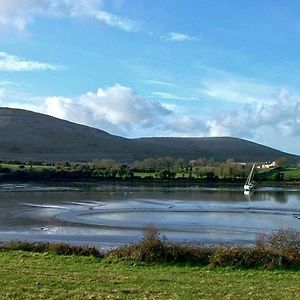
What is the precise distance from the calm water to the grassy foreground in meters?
10.1

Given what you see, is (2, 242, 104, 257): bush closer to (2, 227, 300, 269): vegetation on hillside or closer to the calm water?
(2, 227, 300, 269): vegetation on hillside

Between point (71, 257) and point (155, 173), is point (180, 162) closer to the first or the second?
point (155, 173)

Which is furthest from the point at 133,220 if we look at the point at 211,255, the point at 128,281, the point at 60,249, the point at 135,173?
the point at 135,173

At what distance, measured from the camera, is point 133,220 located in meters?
44.6

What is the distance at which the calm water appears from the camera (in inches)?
1319

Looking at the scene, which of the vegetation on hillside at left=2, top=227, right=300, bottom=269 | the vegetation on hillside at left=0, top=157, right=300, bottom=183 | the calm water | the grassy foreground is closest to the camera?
the grassy foreground

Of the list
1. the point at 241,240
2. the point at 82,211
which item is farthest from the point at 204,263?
the point at 82,211

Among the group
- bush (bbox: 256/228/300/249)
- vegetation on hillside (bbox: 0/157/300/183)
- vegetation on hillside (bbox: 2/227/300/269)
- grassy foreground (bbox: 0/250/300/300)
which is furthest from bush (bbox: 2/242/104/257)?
vegetation on hillside (bbox: 0/157/300/183)

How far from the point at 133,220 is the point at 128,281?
30.7m

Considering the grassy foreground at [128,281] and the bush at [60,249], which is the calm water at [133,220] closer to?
the bush at [60,249]

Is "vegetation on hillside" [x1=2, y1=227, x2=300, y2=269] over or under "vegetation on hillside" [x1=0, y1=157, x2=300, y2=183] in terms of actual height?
under

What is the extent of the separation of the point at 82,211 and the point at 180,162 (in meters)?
107

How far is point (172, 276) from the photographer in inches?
608

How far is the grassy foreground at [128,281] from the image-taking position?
1211 centimetres
